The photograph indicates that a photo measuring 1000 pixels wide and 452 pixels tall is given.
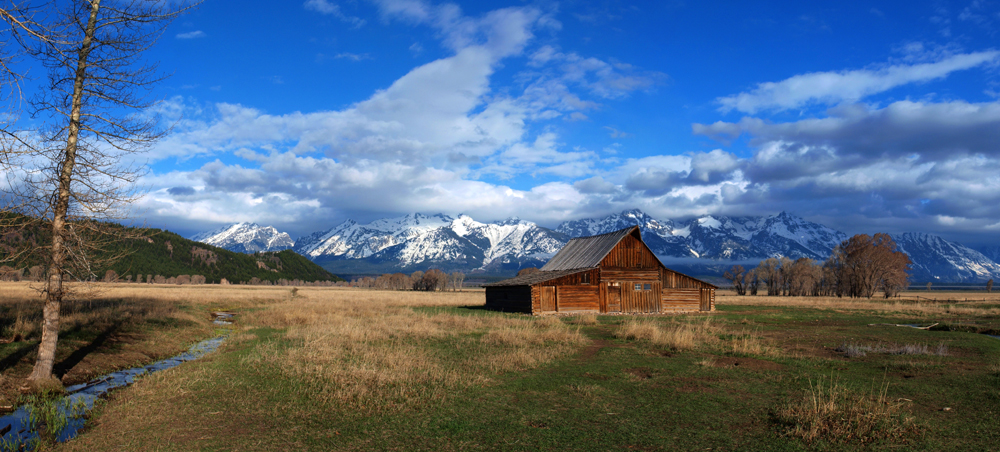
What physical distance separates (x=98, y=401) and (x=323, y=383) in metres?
5.03

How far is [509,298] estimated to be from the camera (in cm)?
4738

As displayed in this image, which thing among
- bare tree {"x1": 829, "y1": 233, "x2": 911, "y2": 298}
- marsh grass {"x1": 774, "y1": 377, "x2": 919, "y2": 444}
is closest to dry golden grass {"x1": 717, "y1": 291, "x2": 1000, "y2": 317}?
bare tree {"x1": 829, "y1": 233, "x2": 911, "y2": 298}

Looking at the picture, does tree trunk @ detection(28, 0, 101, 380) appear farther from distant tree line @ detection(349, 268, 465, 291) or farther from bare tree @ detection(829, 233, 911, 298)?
distant tree line @ detection(349, 268, 465, 291)

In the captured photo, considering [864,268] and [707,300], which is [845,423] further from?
[864,268]

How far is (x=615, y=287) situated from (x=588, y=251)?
6.18m

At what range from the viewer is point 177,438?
28.4 ft

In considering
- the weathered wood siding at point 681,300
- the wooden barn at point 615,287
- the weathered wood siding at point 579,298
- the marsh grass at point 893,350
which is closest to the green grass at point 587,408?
the marsh grass at point 893,350

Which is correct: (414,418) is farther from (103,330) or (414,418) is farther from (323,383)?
(103,330)

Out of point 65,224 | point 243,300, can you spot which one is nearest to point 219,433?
point 65,224

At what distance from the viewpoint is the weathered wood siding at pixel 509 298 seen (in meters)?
42.9

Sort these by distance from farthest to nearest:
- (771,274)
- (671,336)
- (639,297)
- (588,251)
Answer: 1. (771,274)
2. (588,251)
3. (639,297)
4. (671,336)

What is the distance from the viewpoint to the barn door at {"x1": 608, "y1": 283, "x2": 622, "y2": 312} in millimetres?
43250

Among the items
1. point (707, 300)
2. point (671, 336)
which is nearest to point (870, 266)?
point (707, 300)

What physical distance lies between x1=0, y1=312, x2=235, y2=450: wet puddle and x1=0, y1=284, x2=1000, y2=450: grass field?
1.29 ft
